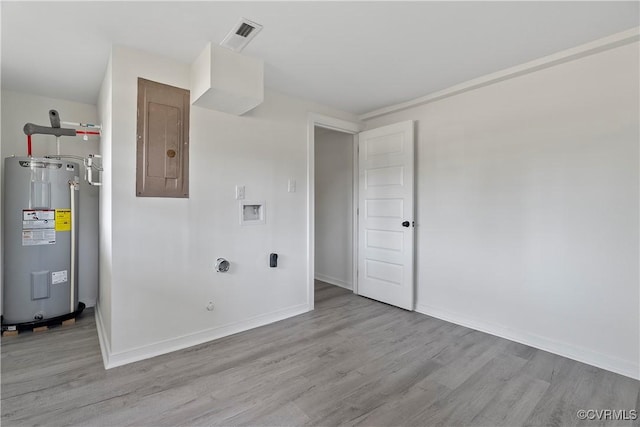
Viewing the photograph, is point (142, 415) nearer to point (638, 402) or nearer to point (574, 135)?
point (638, 402)

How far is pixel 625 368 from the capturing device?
2.10m

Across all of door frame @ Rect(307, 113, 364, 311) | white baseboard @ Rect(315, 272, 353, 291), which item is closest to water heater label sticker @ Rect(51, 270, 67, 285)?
door frame @ Rect(307, 113, 364, 311)

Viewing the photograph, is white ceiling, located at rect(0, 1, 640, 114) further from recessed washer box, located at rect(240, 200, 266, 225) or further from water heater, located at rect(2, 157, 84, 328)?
recessed washer box, located at rect(240, 200, 266, 225)

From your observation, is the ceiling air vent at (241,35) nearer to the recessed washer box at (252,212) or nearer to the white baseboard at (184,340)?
the recessed washer box at (252,212)

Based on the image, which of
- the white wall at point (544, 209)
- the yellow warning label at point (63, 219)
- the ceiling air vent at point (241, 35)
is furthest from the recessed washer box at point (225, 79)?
the white wall at point (544, 209)

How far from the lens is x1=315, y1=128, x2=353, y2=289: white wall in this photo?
427 centimetres

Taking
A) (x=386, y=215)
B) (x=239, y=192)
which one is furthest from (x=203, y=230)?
(x=386, y=215)

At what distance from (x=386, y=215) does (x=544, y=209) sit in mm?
1544

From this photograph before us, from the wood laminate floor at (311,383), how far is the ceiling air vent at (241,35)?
2383 mm

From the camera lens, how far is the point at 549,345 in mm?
2441

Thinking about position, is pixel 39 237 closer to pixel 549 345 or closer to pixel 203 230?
pixel 203 230

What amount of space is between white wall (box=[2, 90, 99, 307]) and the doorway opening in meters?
2.73

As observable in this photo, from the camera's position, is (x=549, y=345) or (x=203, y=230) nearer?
(x=549, y=345)

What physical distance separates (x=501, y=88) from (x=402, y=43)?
118 cm
